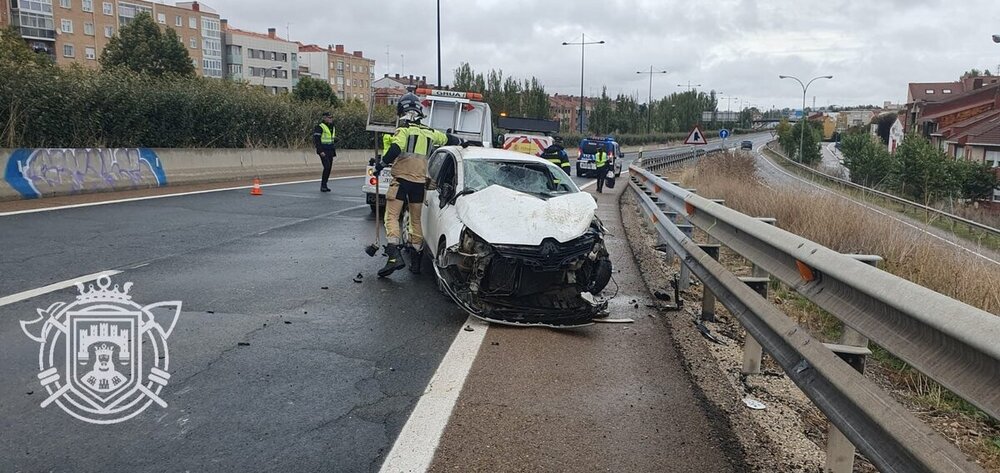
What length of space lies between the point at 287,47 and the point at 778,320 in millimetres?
114268

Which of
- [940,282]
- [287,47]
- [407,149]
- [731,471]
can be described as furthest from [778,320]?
[287,47]

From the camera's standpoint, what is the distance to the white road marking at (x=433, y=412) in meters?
3.66

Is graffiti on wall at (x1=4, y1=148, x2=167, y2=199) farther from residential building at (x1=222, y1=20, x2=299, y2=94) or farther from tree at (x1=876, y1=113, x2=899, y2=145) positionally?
tree at (x1=876, y1=113, x2=899, y2=145)

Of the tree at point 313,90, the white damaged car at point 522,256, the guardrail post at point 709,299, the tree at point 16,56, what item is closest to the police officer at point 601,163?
the tree at point 16,56

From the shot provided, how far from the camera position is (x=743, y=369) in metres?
5.01

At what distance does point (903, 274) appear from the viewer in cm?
756

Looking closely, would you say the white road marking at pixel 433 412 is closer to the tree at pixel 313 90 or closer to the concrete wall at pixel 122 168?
the concrete wall at pixel 122 168

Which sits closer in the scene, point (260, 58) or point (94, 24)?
point (94, 24)

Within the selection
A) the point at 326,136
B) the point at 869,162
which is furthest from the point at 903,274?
the point at 869,162

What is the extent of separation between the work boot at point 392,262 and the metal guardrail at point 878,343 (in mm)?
4229

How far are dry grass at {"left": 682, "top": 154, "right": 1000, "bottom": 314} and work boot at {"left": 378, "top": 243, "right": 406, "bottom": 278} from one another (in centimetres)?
525

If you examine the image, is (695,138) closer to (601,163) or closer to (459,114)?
(601,163)

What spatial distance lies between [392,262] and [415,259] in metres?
0.57

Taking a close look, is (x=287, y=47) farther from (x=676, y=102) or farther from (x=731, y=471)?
(x=731, y=471)
